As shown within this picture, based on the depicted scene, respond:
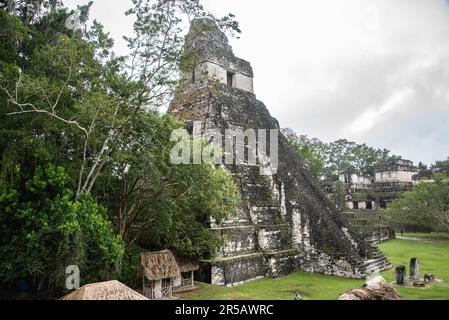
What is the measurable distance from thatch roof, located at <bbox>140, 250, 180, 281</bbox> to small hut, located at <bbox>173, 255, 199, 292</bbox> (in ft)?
1.35

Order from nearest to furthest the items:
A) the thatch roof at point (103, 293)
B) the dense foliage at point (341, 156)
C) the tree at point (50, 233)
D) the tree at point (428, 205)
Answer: the thatch roof at point (103, 293), the tree at point (50, 233), the tree at point (428, 205), the dense foliage at point (341, 156)

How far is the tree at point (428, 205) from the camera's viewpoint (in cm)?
1958

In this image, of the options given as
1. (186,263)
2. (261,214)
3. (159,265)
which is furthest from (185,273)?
(261,214)

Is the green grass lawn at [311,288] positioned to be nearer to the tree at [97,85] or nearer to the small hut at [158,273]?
the small hut at [158,273]

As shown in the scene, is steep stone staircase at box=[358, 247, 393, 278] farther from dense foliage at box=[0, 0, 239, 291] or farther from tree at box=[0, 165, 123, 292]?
tree at box=[0, 165, 123, 292]

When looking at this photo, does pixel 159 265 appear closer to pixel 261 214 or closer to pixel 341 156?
pixel 261 214

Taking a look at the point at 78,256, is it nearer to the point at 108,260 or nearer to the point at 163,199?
the point at 108,260

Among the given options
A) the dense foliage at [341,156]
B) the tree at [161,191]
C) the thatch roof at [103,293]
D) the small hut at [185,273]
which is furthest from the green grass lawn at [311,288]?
the dense foliage at [341,156]

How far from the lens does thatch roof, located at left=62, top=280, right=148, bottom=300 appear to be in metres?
5.56

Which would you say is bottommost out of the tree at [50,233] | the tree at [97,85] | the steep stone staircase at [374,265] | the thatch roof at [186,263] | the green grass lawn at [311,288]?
the green grass lawn at [311,288]

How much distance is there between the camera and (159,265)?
827cm

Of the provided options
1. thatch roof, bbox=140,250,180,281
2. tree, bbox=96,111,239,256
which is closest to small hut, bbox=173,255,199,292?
tree, bbox=96,111,239,256

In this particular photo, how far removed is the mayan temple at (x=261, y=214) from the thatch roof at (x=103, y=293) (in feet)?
12.1
